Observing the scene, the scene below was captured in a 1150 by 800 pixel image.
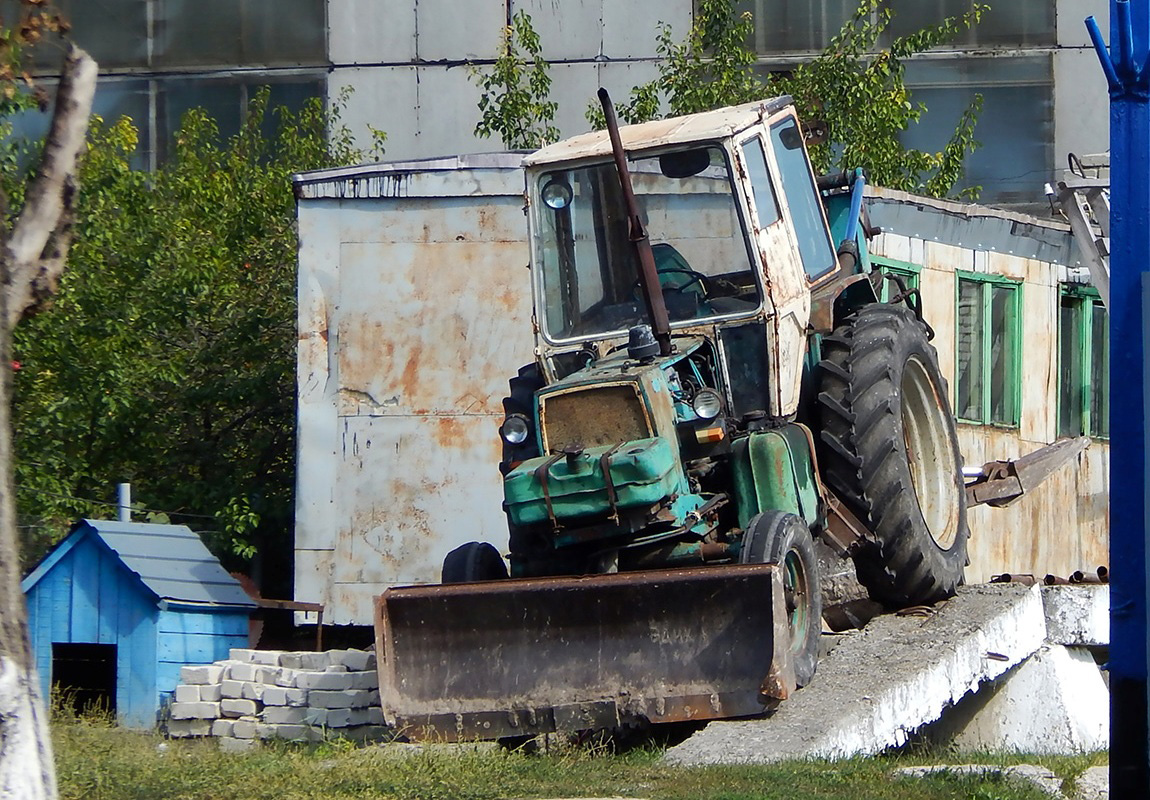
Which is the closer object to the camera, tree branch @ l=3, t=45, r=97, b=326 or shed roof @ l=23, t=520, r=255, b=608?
tree branch @ l=3, t=45, r=97, b=326

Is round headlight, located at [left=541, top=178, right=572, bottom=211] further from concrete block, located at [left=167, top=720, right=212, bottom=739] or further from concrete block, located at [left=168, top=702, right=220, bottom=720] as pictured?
concrete block, located at [left=167, top=720, right=212, bottom=739]

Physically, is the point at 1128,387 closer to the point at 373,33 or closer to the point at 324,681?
the point at 324,681

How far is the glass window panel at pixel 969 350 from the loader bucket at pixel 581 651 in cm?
618

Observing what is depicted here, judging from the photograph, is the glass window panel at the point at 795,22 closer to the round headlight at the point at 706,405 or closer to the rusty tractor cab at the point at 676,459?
the rusty tractor cab at the point at 676,459

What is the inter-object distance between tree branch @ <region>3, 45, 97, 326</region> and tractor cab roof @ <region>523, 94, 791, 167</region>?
3.25 metres

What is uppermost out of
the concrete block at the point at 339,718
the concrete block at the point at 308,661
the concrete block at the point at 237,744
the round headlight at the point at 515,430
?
the round headlight at the point at 515,430

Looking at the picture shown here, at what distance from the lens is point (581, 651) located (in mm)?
7637

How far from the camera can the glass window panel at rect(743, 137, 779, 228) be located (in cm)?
859

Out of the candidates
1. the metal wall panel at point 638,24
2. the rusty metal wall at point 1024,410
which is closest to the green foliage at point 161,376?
the rusty metal wall at point 1024,410

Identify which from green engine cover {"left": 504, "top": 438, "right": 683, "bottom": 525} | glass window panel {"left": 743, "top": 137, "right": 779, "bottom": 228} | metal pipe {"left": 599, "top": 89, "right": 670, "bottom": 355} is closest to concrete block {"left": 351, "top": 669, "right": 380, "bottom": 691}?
green engine cover {"left": 504, "top": 438, "right": 683, "bottom": 525}

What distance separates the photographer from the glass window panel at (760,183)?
8.59 metres

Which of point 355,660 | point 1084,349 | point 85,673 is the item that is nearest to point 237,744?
point 355,660

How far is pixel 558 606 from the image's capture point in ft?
25.1

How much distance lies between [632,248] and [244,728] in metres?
4.01
